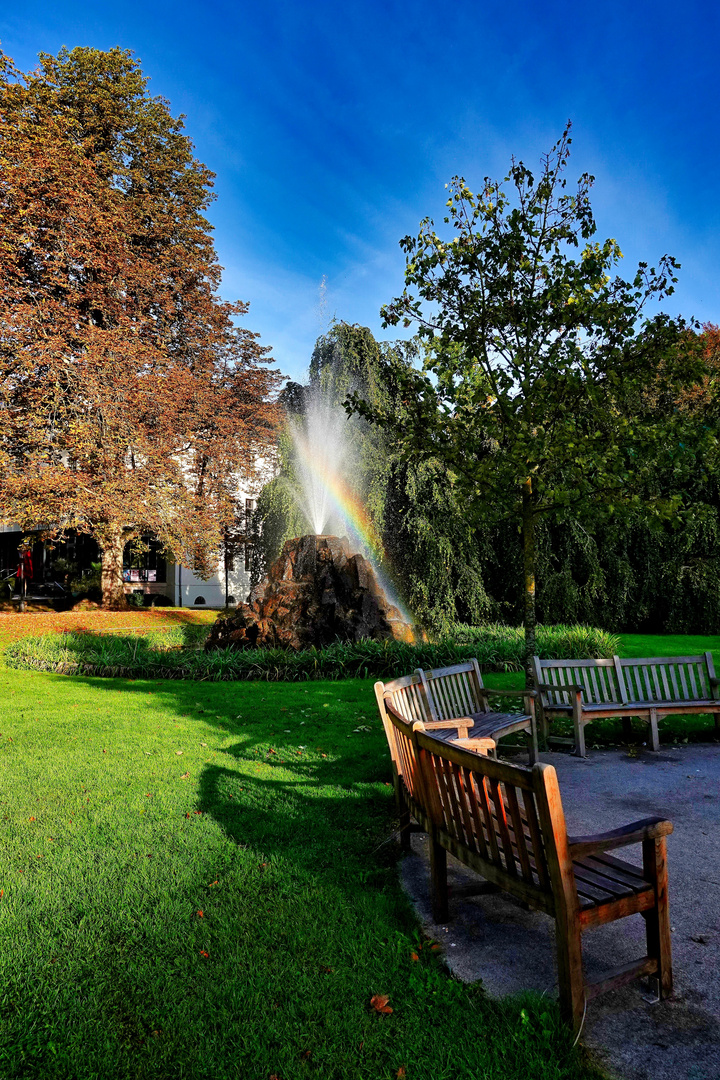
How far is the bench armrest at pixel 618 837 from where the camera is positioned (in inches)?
96.7

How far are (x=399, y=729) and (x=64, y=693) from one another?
7.39 metres

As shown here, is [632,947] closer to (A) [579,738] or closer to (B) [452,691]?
(B) [452,691]

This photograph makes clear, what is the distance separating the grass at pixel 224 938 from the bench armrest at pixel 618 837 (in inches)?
23.1

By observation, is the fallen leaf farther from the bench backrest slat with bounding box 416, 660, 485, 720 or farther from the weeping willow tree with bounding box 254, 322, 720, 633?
the weeping willow tree with bounding box 254, 322, 720, 633

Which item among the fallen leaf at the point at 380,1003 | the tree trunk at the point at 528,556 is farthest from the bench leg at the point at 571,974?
the tree trunk at the point at 528,556

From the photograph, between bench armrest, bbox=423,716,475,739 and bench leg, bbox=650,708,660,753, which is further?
bench leg, bbox=650,708,660,753

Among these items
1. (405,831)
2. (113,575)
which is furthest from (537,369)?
(113,575)

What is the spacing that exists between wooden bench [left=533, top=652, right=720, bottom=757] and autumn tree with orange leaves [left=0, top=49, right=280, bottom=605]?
580 inches

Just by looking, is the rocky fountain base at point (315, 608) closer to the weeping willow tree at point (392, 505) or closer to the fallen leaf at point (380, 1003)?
the weeping willow tree at point (392, 505)

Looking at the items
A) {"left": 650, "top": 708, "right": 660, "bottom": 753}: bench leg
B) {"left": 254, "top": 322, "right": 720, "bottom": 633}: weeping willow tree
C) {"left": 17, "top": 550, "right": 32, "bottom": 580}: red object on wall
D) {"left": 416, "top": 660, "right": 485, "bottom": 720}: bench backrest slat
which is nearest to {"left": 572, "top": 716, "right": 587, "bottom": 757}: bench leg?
{"left": 650, "top": 708, "right": 660, "bottom": 753}: bench leg

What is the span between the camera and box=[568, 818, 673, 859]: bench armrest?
2.46 metres

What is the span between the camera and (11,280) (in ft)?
64.1

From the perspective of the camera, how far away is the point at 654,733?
643cm

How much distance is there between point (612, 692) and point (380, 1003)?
5.17 metres
